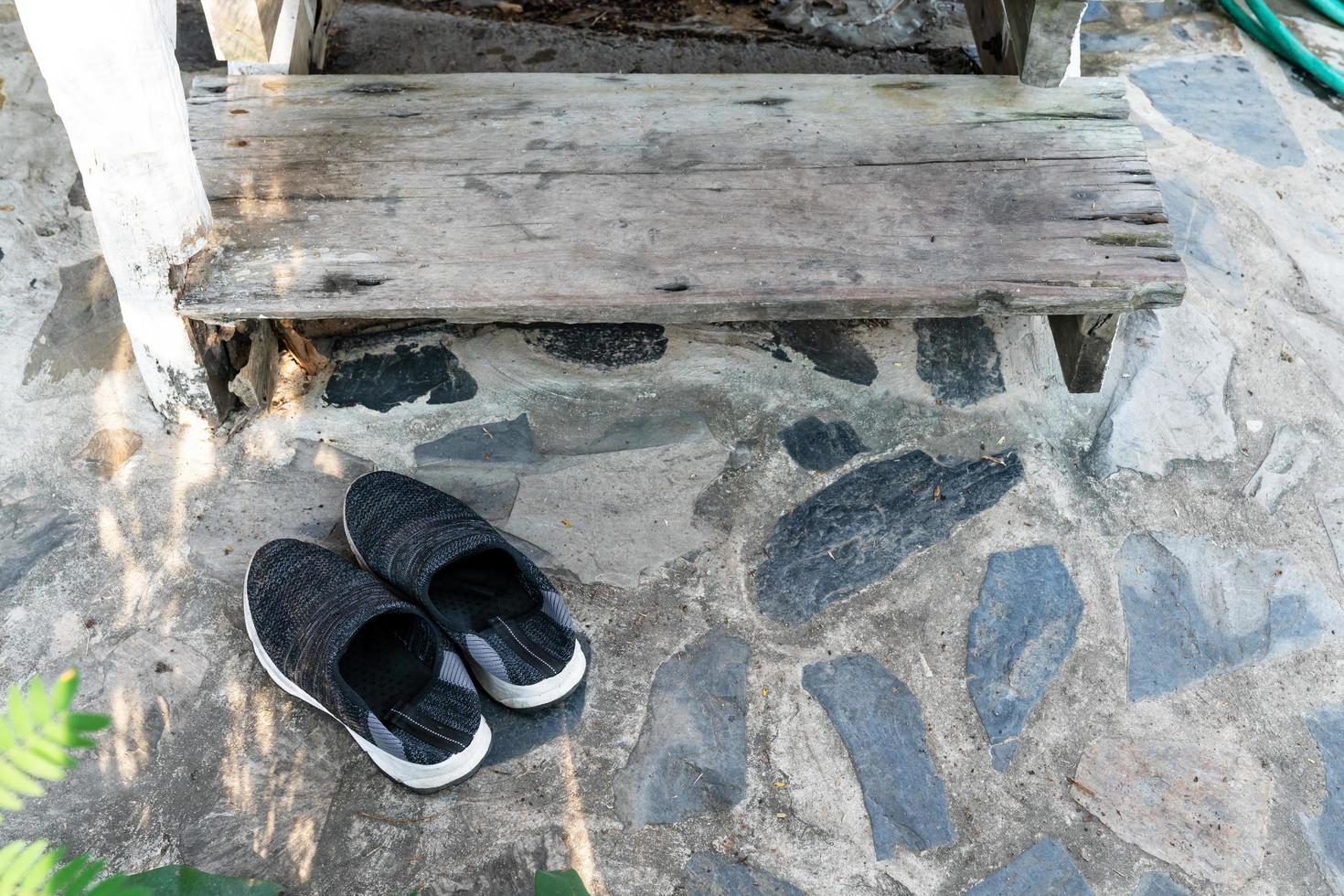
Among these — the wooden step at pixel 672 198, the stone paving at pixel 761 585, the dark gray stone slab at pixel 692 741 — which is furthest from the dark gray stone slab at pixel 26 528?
the dark gray stone slab at pixel 692 741

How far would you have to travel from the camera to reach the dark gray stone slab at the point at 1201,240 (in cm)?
296

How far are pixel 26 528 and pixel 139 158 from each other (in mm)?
792

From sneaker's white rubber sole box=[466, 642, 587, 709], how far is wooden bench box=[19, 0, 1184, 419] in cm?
68

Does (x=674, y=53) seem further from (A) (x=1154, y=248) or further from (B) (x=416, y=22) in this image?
(A) (x=1154, y=248)

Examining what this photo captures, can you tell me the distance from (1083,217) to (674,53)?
168 cm

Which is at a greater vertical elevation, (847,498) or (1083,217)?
(1083,217)

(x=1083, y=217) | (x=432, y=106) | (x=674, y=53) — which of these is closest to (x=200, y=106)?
(x=432, y=106)

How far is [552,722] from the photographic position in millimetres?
2061

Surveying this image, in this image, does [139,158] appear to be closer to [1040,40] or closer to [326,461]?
[326,461]

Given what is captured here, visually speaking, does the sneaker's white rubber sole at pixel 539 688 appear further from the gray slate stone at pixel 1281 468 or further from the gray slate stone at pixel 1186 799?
the gray slate stone at pixel 1281 468

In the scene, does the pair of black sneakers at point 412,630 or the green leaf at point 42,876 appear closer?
the green leaf at point 42,876

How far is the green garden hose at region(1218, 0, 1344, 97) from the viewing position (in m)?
3.58

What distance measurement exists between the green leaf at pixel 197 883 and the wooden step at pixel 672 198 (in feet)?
3.32

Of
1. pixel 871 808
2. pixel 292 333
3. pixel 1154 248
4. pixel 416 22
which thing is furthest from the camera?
pixel 416 22
